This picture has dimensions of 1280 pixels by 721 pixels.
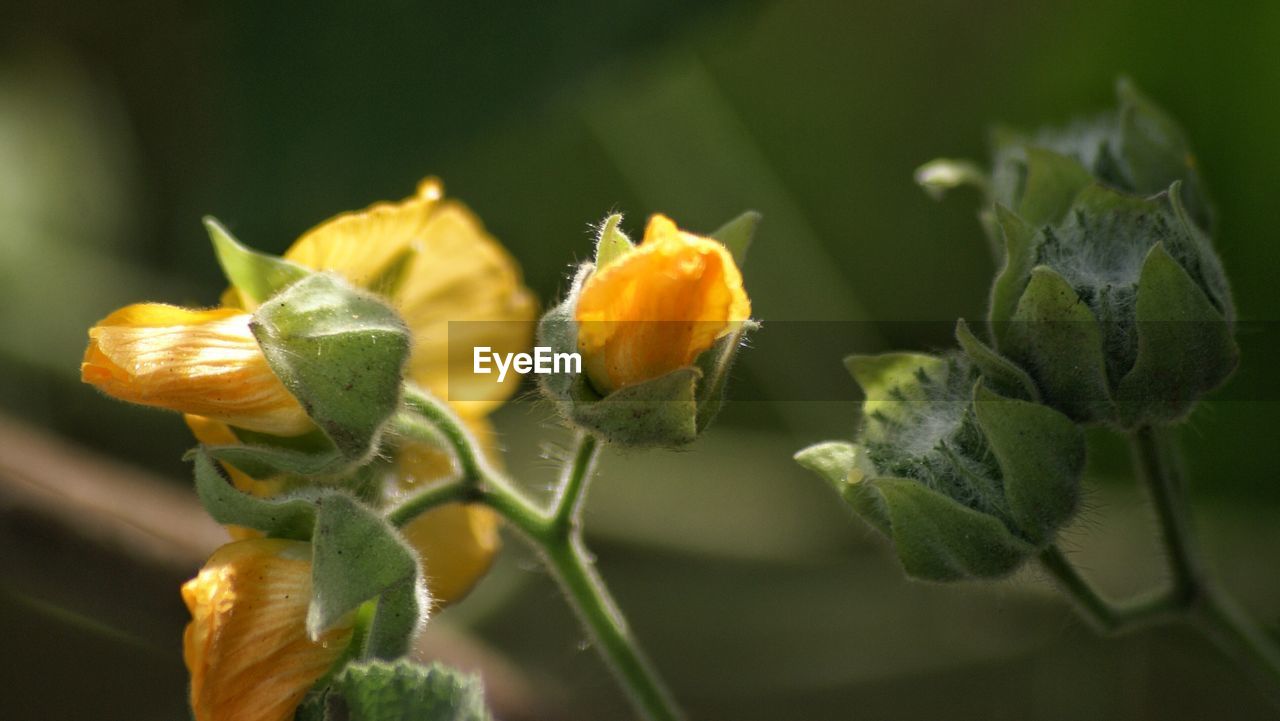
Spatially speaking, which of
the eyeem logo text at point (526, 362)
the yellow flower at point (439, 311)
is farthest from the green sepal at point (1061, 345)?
the yellow flower at point (439, 311)

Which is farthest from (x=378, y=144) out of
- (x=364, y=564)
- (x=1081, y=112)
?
(x=364, y=564)

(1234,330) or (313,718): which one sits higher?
(313,718)

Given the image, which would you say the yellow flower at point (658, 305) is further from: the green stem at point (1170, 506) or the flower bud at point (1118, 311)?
the green stem at point (1170, 506)

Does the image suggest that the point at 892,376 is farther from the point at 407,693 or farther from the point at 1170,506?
the point at 407,693

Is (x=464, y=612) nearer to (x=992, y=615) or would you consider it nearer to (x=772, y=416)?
(x=772, y=416)

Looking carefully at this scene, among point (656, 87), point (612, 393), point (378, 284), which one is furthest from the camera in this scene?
point (656, 87)

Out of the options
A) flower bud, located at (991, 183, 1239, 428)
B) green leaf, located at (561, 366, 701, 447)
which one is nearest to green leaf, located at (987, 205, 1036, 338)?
flower bud, located at (991, 183, 1239, 428)

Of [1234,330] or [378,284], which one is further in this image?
[378,284]
